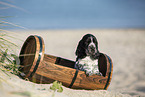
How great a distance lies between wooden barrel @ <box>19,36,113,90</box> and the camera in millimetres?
2820

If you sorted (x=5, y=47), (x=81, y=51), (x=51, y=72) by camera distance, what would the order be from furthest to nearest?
1. (x=81, y=51)
2. (x=51, y=72)
3. (x=5, y=47)

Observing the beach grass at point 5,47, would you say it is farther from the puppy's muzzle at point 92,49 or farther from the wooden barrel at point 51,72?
the puppy's muzzle at point 92,49

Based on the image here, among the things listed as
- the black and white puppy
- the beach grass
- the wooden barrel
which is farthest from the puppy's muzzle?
the beach grass

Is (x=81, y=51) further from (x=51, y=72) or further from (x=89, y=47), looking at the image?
(x=51, y=72)

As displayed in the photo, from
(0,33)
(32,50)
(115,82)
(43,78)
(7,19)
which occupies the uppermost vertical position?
(7,19)

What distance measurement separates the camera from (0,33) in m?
2.69

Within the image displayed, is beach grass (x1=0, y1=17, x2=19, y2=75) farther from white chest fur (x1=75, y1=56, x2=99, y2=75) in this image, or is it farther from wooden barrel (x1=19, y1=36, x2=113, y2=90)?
white chest fur (x1=75, y1=56, x2=99, y2=75)

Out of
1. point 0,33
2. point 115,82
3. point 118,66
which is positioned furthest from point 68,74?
point 118,66

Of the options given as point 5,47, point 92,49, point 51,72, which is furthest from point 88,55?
point 5,47

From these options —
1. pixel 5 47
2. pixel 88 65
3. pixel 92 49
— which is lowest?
pixel 88 65

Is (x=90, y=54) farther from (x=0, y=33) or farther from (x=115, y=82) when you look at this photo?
(x=115, y=82)

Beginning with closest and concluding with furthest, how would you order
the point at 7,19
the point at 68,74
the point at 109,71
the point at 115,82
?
1. the point at 7,19
2. the point at 68,74
3. the point at 109,71
4. the point at 115,82

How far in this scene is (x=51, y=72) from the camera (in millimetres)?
2990

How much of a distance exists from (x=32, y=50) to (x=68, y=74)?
83cm
